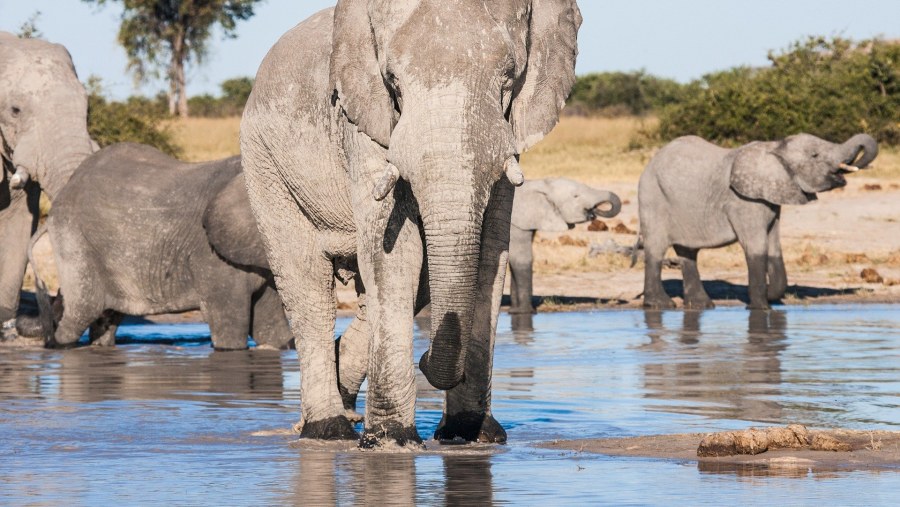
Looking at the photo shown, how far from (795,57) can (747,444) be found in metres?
35.3

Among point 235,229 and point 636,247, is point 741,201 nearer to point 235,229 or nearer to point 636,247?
point 636,247

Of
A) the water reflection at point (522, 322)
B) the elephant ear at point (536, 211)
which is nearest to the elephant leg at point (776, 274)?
the elephant ear at point (536, 211)

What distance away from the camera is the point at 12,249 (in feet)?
42.6

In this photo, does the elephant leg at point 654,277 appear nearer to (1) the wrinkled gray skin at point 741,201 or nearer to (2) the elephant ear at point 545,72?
(1) the wrinkled gray skin at point 741,201

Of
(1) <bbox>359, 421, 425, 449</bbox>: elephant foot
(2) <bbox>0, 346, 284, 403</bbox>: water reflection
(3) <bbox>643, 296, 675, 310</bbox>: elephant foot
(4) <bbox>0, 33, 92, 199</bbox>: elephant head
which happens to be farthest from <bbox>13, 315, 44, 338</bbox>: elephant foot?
(1) <bbox>359, 421, 425, 449</bbox>: elephant foot

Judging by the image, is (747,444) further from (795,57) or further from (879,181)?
(795,57)

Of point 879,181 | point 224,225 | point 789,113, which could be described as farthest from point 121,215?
point 789,113

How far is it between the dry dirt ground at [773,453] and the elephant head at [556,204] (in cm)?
947

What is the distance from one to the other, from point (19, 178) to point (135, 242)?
0.90 meters

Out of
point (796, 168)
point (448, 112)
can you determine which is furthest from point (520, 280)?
point (448, 112)

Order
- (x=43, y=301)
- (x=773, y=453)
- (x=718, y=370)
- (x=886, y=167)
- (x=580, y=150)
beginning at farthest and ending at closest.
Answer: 1. (x=580, y=150)
2. (x=886, y=167)
3. (x=43, y=301)
4. (x=718, y=370)
5. (x=773, y=453)

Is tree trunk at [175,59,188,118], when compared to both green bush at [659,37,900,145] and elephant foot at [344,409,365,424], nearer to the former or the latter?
green bush at [659,37,900,145]

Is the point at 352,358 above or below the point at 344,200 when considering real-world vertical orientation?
below

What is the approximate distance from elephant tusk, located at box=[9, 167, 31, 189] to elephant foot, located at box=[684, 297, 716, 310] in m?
6.69
